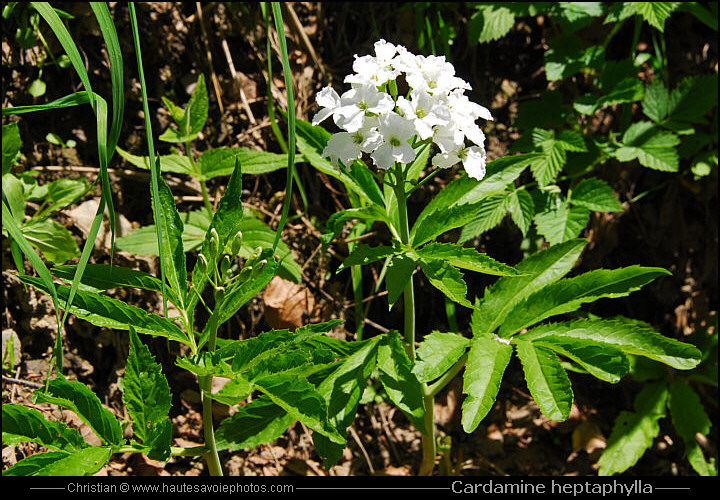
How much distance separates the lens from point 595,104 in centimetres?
237

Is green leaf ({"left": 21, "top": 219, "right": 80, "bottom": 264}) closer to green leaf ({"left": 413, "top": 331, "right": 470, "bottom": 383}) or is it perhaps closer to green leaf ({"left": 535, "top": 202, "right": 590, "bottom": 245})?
green leaf ({"left": 413, "top": 331, "right": 470, "bottom": 383})

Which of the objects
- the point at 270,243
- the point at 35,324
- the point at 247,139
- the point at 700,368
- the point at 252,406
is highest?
the point at 247,139

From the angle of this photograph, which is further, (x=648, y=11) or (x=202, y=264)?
(x=648, y=11)

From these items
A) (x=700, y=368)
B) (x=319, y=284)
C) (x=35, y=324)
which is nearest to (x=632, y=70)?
(x=700, y=368)

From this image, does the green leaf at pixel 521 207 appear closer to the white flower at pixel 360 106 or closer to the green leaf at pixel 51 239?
the white flower at pixel 360 106

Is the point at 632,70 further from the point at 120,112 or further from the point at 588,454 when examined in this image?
the point at 120,112

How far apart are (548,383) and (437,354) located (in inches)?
11.2

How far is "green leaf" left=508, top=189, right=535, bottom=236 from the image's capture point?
2.12 m

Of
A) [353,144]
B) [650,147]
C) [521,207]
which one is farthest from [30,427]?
[650,147]

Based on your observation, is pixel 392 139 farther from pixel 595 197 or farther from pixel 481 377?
pixel 595 197

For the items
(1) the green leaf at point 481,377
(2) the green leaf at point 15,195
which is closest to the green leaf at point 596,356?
(1) the green leaf at point 481,377

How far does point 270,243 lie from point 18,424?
88 cm

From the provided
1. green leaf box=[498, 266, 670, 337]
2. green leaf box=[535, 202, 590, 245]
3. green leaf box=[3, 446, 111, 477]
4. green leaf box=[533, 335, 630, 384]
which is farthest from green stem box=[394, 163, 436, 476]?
green leaf box=[3, 446, 111, 477]

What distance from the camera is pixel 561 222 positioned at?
221 cm
